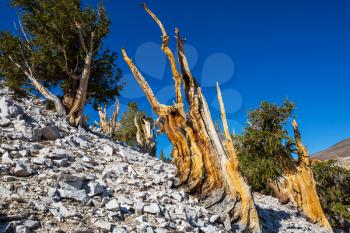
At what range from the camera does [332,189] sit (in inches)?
714

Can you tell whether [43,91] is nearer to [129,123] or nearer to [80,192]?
[80,192]

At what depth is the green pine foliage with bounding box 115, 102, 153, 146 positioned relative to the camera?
33844 millimetres

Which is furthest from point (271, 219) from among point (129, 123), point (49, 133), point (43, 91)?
point (129, 123)

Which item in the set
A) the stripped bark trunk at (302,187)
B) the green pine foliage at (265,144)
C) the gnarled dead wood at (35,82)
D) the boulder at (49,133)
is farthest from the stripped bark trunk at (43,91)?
the stripped bark trunk at (302,187)

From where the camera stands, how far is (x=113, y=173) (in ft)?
30.1

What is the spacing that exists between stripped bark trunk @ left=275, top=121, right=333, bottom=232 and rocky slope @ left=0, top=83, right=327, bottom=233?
14.2 ft

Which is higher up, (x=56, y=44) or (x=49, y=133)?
(x=56, y=44)

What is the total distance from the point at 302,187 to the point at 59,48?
15222mm

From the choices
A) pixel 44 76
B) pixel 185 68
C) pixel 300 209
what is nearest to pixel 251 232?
pixel 185 68

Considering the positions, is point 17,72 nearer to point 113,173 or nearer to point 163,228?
point 113,173

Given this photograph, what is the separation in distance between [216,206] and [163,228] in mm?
3024

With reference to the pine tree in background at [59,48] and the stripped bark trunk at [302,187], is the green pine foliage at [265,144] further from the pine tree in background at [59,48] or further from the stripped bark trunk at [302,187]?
the pine tree in background at [59,48]

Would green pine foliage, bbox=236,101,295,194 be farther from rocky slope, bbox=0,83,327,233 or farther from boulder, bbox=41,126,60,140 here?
boulder, bbox=41,126,60,140

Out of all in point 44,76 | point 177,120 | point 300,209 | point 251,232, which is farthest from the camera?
point 44,76
